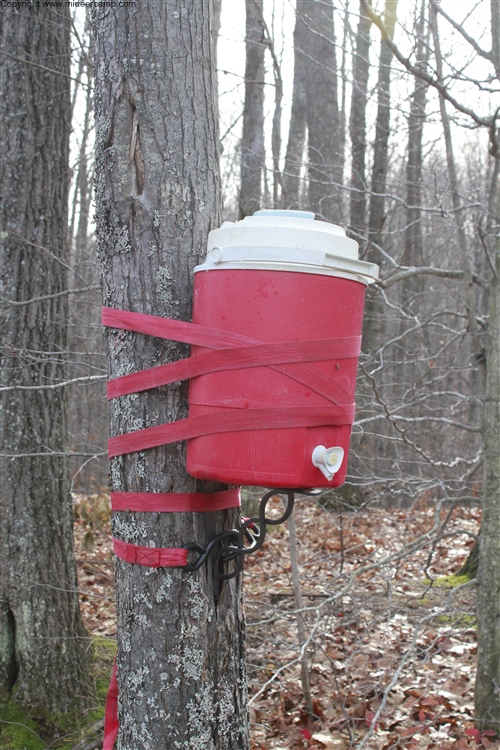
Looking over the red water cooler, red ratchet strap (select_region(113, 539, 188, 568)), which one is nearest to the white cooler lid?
the red water cooler

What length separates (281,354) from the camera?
1584 mm

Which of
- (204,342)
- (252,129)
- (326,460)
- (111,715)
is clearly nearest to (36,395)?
(111,715)

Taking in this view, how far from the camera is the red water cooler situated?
158cm

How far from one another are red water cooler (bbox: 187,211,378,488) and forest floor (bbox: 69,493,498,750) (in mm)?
1755

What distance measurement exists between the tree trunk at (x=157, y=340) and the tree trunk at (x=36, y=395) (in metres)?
2.08

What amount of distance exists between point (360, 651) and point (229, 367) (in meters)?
3.42

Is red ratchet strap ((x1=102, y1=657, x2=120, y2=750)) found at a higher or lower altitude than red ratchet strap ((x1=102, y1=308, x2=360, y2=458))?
lower

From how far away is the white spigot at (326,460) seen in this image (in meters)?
1.59

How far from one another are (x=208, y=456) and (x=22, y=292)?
2.72 m

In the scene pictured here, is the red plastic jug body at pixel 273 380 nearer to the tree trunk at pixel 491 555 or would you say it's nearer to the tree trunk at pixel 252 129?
the tree trunk at pixel 491 555

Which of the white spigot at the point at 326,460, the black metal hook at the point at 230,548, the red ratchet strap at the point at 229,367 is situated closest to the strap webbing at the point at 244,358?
the red ratchet strap at the point at 229,367

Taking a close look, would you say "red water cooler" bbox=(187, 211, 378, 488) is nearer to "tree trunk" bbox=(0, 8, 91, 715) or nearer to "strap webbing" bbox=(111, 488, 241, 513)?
"strap webbing" bbox=(111, 488, 241, 513)

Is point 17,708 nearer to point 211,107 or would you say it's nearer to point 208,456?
point 208,456

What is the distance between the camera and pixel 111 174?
6.02 feet
